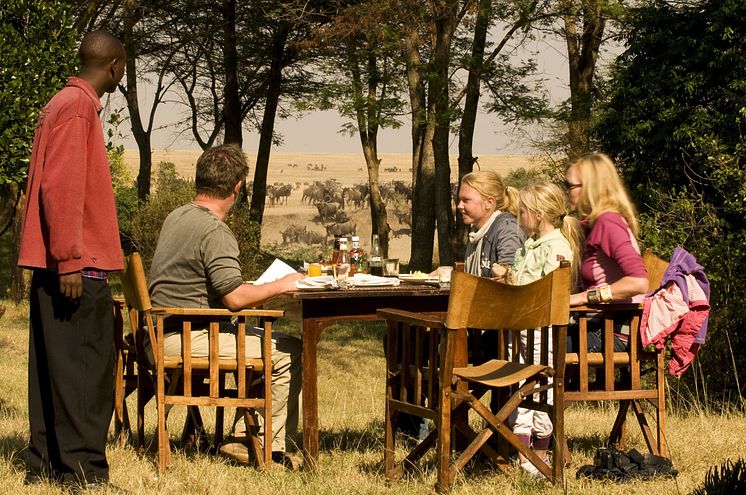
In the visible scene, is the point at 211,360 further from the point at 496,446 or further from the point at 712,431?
the point at 712,431

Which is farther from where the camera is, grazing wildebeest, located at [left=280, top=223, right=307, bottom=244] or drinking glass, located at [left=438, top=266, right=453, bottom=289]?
grazing wildebeest, located at [left=280, top=223, right=307, bottom=244]

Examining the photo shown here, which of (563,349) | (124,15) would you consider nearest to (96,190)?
(563,349)

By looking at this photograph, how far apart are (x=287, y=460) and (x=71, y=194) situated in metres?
2.07

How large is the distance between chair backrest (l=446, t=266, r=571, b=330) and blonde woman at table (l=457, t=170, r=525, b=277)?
120 centimetres

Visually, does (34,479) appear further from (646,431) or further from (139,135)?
(139,135)

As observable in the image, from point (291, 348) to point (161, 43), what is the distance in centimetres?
2074

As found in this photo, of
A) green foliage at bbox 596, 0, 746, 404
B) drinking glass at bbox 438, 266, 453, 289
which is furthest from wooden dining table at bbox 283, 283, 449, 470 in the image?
green foliage at bbox 596, 0, 746, 404

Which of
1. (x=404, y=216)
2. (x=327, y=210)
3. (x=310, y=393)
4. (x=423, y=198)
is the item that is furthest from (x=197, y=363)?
(x=404, y=216)

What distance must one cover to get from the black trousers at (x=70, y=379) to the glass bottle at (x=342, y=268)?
140cm

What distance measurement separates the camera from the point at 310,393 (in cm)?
595

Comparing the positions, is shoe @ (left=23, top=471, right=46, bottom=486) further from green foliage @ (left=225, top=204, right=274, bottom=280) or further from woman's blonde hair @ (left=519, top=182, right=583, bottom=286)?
green foliage @ (left=225, top=204, right=274, bottom=280)

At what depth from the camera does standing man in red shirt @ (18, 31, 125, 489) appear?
4.78 m

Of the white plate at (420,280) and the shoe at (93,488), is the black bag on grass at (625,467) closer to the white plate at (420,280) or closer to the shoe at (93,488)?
the white plate at (420,280)

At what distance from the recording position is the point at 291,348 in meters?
6.11
